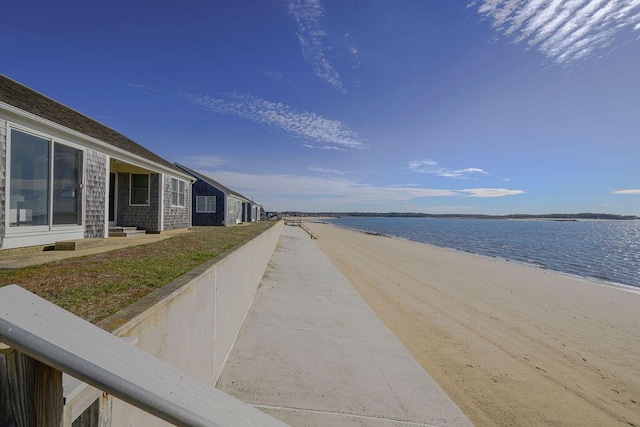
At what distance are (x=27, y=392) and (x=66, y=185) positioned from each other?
9.50 m

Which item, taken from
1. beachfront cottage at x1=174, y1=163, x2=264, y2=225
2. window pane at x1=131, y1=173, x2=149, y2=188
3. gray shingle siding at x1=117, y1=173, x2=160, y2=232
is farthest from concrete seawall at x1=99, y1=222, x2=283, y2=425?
beachfront cottage at x1=174, y1=163, x2=264, y2=225

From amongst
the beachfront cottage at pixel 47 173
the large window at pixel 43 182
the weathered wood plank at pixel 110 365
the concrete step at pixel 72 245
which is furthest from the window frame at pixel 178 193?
the weathered wood plank at pixel 110 365

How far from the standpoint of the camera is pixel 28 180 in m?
7.56

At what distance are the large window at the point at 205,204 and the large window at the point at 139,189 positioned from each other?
12122 mm

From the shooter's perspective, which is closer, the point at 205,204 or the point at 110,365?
the point at 110,365

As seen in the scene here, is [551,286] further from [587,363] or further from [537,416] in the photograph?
[537,416]

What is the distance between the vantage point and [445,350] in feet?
25.5

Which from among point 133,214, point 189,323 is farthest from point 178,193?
point 189,323

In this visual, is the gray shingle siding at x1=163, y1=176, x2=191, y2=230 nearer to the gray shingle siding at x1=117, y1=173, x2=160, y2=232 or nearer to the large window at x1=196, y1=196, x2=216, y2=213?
the gray shingle siding at x1=117, y1=173, x2=160, y2=232

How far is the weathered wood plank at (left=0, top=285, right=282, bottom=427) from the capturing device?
3.05 ft

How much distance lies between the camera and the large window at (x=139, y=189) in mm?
14219

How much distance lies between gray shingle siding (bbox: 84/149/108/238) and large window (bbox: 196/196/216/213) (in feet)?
52.4

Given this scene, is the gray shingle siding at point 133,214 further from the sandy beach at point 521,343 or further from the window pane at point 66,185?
the sandy beach at point 521,343

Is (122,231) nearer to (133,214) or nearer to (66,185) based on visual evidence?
(133,214)
